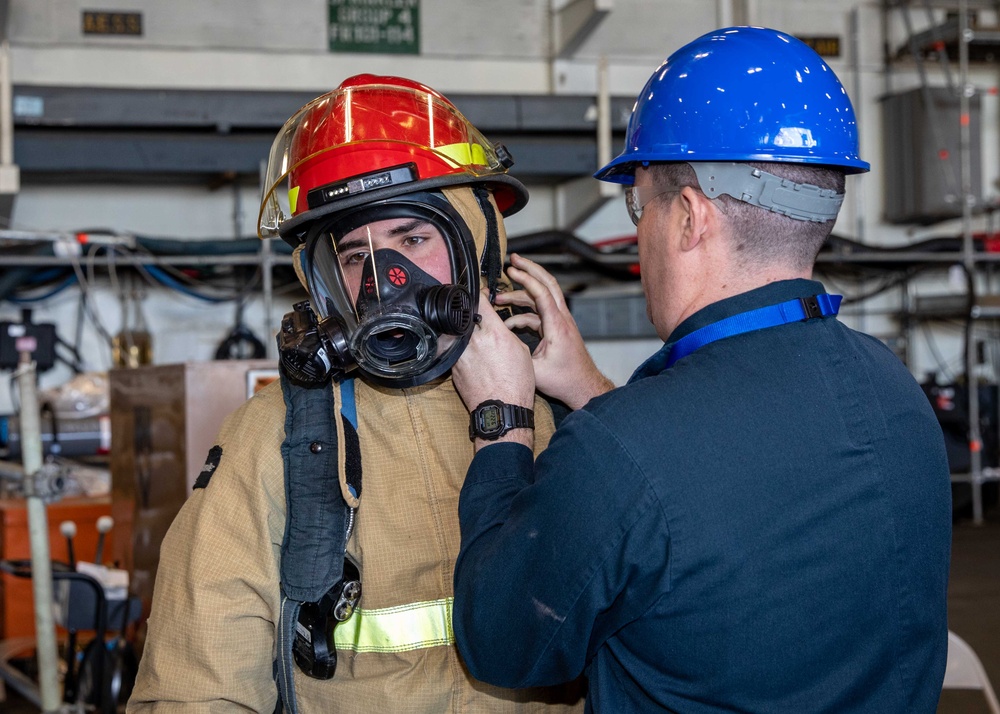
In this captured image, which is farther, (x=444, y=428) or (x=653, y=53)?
(x=653, y=53)

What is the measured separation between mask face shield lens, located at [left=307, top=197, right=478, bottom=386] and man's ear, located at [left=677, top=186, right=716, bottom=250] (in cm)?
33

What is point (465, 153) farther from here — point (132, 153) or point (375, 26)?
point (375, 26)

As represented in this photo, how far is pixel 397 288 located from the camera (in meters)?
1.43

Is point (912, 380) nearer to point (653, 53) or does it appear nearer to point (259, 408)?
point (259, 408)

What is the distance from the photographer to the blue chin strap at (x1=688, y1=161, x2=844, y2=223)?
120 cm

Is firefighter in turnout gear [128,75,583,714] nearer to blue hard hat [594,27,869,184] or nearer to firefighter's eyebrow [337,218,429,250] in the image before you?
firefighter's eyebrow [337,218,429,250]

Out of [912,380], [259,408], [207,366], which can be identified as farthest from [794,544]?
[207,366]

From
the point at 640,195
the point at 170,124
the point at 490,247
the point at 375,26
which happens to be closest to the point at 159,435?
the point at 490,247

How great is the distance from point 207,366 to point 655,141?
5.53ft

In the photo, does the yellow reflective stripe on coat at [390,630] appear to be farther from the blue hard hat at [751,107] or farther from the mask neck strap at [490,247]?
the blue hard hat at [751,107]

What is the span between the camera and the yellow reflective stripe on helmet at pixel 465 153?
1526 millimetres

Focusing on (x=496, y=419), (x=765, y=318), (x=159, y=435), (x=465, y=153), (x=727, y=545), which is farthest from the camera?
(x=159, y=435)

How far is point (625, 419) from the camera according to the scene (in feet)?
3.48

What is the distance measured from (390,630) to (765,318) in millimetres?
672
